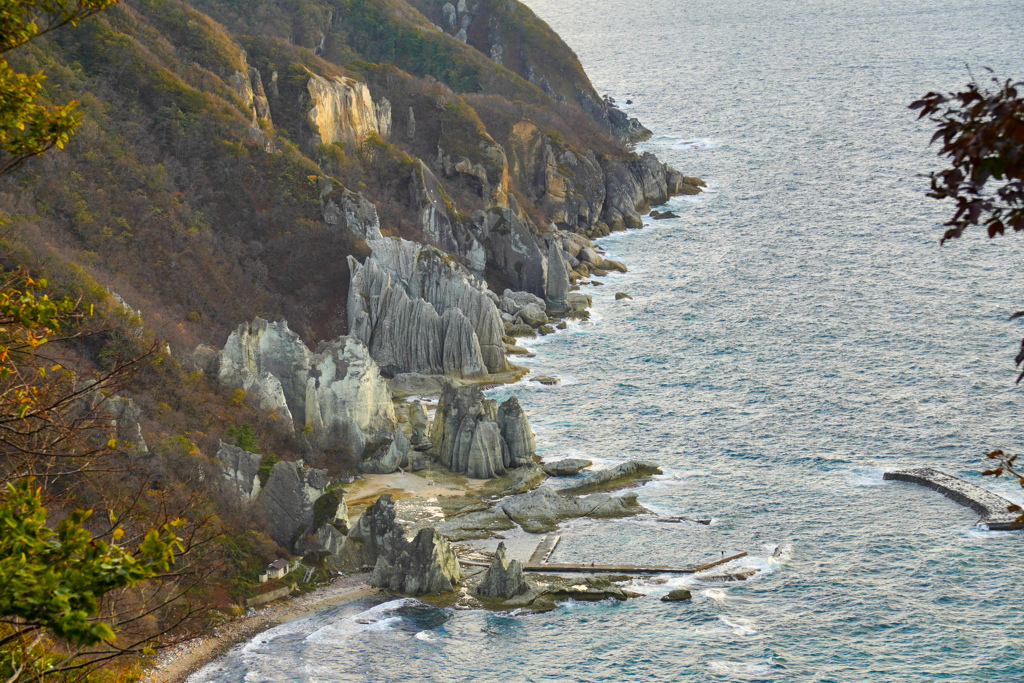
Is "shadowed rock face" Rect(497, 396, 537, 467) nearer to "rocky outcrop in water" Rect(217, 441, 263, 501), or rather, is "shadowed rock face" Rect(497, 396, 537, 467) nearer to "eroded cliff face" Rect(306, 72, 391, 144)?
"rocky outcrop in water" Rect(217, 441, 263, 501)

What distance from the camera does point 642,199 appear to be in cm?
14162

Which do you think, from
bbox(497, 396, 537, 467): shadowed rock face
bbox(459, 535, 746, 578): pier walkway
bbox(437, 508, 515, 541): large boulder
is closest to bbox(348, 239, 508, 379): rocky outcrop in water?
bbox(497, 396, 537, 467): shadowed rock face

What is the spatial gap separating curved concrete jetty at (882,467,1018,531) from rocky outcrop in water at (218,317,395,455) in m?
32.5

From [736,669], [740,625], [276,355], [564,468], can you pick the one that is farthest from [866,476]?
[276,355]

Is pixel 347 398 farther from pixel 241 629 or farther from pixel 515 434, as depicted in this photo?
pixel 241 629

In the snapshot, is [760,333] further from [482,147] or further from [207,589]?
[207,589]

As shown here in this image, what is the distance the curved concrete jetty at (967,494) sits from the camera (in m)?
58.8

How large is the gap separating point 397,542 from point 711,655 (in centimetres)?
1662

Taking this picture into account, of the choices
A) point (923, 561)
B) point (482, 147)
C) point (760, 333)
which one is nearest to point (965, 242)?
point (760, 333)

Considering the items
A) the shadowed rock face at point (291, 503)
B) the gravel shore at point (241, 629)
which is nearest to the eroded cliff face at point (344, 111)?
the shadowed rock face at point (291, 503)

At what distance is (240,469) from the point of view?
57.6 metres

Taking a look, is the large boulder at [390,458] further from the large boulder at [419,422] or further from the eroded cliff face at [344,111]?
the eroded cliff face at [344,111]

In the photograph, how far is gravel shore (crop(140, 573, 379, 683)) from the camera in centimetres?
4541

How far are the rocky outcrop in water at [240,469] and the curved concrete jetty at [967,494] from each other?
3745 centimetres
